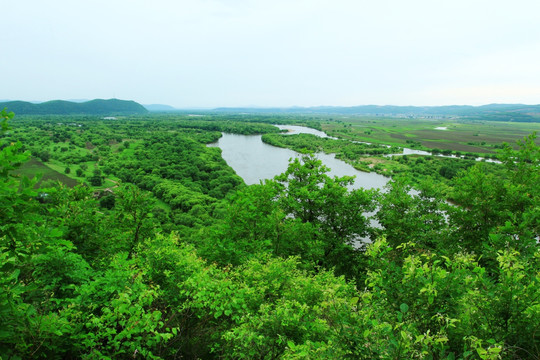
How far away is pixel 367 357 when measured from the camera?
9.90ft

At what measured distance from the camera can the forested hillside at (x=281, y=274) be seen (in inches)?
123

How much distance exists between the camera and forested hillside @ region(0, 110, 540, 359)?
3123mm

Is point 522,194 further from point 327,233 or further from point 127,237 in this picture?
point 127,237

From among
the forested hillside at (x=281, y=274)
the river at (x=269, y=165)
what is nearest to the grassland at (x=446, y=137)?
the river at (x=269, y=165)

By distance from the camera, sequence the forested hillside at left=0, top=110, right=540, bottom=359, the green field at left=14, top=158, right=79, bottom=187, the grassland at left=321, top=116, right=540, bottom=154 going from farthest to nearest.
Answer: the grassland at left=321, top=116, right=540, bottom=154
the green field at left=14, top=158, right=79, bottom=187
the forested hillside at left=0, top=110, right=540, bottom=359

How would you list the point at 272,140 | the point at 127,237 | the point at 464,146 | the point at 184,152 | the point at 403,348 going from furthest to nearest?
the point at 272,140 < the point at 464,146 < the point at 184,152 < the point at 127,237 < the point at 403,348

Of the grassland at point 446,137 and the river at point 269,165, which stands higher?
the grassland at point 446,137

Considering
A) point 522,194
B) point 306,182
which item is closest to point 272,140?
point 306,182

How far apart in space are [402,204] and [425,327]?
9.55 meters

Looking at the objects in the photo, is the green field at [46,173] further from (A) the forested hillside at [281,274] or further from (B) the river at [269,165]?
(A) the forested hillside at [281,274]

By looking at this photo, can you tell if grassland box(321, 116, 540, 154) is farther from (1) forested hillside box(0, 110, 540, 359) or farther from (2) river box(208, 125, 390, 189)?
(1) forested hillside box(0, 110, 540, 359)

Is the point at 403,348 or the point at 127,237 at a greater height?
the point at 403,348

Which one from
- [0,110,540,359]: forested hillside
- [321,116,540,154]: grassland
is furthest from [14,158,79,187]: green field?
[321,116,540,154]: grassland

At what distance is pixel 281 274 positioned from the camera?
6648mm
